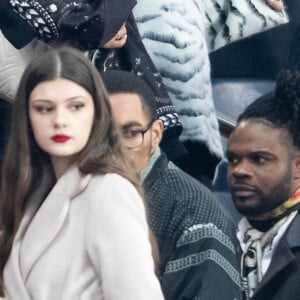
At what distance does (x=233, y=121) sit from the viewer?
380cm

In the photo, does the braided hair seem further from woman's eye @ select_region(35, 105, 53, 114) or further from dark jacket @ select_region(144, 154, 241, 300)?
woman's eye @ select_region(35, 105, 53, 114)

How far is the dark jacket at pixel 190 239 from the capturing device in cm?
278

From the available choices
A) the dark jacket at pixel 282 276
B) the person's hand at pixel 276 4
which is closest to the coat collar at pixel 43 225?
the dark jacket at pixel 282 276

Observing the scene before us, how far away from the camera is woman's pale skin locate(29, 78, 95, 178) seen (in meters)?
2.43

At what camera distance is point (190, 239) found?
2.81 m

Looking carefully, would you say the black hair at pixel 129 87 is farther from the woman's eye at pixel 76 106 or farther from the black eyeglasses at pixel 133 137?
the woman's eye at pixel 76 106

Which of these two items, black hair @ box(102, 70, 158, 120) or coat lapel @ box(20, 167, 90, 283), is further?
black hair @ box(102, 70, 158, 120)

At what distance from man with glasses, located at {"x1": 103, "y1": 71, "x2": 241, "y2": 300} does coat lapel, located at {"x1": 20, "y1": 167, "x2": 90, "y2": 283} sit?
355 millimetres

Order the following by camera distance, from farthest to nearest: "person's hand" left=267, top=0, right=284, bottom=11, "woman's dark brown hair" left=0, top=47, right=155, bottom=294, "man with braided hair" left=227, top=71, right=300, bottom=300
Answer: "person's hand" left=267, top=0, right=284, bottom=11
"man with braided hair" left=227, top=71, right=300, bottom=300
"woman's dark brown hair" left=0, top=47, right=155, bottom=294

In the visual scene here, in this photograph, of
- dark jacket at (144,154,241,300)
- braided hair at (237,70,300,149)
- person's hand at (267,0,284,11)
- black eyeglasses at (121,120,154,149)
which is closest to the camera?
dark jacket at (144,154,241,300)

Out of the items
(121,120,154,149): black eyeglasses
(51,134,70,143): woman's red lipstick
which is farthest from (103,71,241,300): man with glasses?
(51,134,70,143): woman's red lipstick

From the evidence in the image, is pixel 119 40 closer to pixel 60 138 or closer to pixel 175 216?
pixel 175 216

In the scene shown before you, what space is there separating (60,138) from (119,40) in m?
0.85

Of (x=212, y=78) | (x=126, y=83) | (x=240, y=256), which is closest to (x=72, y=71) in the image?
(x=126, y=83)
